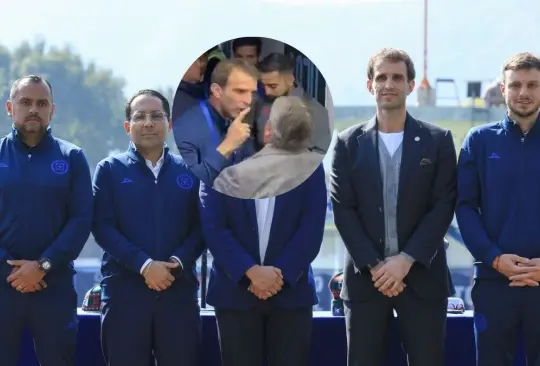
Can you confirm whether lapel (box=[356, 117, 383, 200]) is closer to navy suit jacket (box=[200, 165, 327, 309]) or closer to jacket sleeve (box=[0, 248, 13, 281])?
navy suit jacket (box=[200, 165, 327, 309])

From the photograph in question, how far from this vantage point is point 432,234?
414cm

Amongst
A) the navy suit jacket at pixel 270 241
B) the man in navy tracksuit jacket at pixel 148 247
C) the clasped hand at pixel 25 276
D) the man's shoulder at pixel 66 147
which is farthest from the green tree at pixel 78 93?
the navy suit jacket at pixel 270 241

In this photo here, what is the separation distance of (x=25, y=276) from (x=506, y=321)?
1981mm

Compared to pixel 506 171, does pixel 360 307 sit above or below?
below

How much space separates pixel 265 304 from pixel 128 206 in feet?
2.39

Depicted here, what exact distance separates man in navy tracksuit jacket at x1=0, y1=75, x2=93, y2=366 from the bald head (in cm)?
90

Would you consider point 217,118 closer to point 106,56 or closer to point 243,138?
point 243,138

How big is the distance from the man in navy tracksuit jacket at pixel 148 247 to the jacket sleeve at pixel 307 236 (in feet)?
1.44

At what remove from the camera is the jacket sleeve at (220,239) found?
413cm

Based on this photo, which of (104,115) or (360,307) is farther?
(104,115)

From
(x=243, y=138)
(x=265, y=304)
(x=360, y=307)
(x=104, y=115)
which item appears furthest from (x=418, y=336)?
(x=104, y=115)

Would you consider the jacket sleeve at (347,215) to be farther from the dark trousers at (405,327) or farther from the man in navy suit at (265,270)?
the dark trousers at (405,327)

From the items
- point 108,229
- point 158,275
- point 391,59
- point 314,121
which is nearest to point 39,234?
point 108,229

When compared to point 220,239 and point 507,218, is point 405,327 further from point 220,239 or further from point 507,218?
Result: point 220,239
